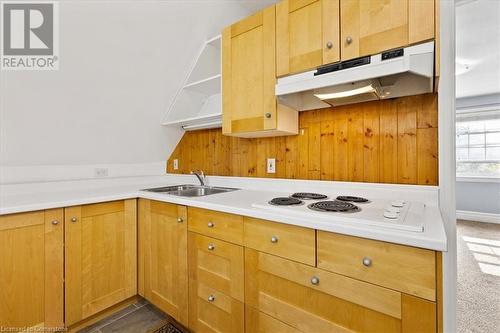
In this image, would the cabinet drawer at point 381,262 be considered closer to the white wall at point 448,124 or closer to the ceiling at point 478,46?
the white wall at point 448,124

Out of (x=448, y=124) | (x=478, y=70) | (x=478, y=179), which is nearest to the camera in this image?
(x=448, y=124)

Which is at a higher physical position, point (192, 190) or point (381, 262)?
point (192, 190)

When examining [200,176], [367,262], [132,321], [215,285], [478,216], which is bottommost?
[132,321]

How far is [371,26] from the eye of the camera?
1.17 m

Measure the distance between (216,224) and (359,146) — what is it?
3.39 feet

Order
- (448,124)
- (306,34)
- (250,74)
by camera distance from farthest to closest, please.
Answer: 1. (250,74)
2. (306,34)
3. (448,124)

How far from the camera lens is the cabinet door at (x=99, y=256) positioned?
1.60m

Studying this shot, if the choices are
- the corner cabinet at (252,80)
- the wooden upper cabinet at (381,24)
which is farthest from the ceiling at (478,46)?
the corner cabinet at (252,80)

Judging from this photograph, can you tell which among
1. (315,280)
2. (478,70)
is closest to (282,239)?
(315,280)

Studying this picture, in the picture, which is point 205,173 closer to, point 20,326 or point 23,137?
point 23,137

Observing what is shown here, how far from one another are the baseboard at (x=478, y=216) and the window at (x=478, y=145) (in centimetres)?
74

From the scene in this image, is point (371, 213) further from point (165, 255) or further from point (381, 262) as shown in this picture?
point (165, 255)

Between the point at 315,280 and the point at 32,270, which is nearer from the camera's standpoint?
the point at 315,280

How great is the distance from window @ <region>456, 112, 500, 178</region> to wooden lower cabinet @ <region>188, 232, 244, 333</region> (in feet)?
18.2
